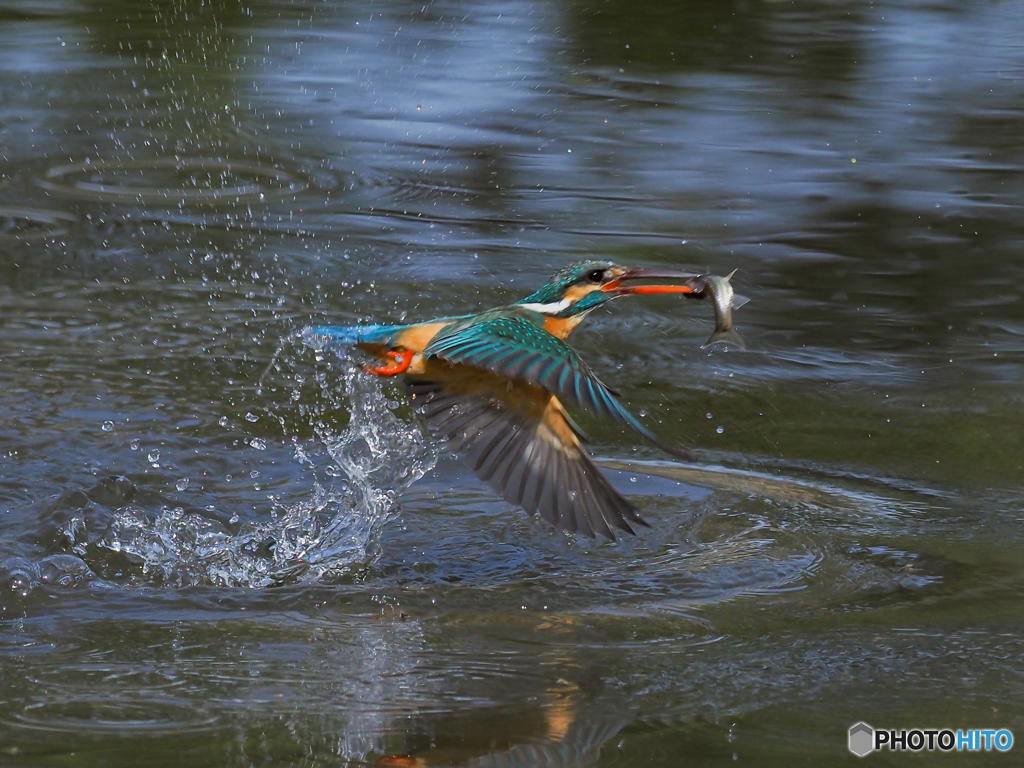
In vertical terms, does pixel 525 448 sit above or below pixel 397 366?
below

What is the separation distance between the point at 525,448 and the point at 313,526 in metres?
0.85

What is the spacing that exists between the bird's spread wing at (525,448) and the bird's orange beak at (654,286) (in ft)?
1.36

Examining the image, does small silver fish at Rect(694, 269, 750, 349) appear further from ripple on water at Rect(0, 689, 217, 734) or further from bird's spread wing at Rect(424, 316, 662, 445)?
ripple on water at Rect(0, 689, 217, 734)

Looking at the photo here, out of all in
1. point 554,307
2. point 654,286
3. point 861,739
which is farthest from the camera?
point 554,307

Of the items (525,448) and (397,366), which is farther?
(397,366)

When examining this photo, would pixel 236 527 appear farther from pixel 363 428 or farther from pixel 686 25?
pixel 686 25

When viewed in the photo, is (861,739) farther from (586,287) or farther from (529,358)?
(586,287)

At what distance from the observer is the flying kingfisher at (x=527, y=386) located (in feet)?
10.7

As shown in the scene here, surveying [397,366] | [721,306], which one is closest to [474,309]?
[397,366]

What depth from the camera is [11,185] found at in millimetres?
6809

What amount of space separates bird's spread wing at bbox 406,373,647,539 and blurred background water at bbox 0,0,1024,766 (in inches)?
11.1

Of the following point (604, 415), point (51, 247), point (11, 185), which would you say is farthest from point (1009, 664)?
point (11, 185)

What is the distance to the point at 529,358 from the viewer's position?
3312 millimetres

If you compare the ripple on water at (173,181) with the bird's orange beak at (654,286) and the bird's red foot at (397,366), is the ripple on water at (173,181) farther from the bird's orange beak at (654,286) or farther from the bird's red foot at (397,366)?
the bird's orange beak at (654,286)
